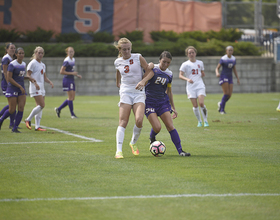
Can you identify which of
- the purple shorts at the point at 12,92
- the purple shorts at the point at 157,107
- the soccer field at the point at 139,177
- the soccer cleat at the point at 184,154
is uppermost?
the purple shorts at the point at 12,92

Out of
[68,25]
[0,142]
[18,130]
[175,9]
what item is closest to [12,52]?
[18,130]

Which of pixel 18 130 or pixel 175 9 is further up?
pixel 175 9

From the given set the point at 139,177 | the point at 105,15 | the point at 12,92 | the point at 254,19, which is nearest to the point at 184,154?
the point at 139,177

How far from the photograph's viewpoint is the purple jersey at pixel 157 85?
328 inches

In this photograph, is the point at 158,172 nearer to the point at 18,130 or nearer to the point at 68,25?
the point at 18,130

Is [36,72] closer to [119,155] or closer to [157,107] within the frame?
[157,107]

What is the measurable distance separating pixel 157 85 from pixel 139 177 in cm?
246

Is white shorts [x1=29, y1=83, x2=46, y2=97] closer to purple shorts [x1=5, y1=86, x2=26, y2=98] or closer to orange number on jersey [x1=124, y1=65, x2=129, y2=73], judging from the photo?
purple shorts [x1=5, y1=86, x2=26, y2=98]

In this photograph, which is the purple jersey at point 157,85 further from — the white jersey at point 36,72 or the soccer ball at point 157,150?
the white jersey at point 36,72

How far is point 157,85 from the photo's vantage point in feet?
27.6

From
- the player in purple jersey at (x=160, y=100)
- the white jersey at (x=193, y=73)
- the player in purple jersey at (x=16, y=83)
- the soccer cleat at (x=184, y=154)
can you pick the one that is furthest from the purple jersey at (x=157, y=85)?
the white jersey at (x=193, y=73)

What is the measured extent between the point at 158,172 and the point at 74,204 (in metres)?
1.95

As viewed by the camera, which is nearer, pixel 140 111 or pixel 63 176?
pixel 63 176

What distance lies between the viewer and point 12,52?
12.2 meters
